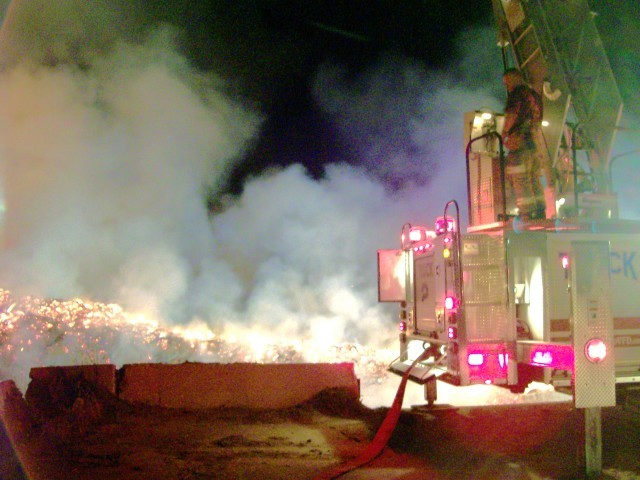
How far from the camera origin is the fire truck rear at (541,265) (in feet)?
15.7

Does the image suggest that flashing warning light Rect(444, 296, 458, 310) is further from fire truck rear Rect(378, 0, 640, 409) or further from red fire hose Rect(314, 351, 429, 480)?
red fire hose Rect(314, 351, 429, 480)

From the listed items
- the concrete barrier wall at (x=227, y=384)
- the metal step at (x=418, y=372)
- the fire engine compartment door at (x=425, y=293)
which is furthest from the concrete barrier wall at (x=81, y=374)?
the fire engine compartment door at (x=425, y=293)

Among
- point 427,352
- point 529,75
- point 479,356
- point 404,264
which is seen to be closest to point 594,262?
point 479,356

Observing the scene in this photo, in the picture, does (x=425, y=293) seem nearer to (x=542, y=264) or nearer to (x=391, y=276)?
(x=391, y=276)

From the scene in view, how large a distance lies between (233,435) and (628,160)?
760 cm

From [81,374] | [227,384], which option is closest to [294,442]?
[227,384]

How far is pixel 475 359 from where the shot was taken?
5.97 m

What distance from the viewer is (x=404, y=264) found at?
321 inches

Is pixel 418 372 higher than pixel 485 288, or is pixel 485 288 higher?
pixel 485 288

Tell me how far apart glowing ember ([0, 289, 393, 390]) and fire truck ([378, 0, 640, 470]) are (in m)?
5.39

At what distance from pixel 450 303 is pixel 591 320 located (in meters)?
1.76

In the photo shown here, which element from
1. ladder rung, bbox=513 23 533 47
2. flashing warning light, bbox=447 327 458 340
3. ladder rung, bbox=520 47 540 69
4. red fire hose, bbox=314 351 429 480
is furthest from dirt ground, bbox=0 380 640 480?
ladder rung, bbox=513 23 533 47

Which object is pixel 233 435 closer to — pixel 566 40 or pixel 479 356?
pixel 479 356

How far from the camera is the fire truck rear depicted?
477 cm
